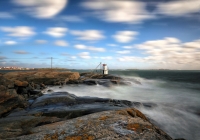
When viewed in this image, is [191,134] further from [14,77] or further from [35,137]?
[14,77]

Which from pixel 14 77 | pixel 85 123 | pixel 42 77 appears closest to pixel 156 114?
pixel 85 123

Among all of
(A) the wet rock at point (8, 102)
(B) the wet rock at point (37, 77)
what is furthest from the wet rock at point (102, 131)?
(B) the wet rock at point (37, 77)

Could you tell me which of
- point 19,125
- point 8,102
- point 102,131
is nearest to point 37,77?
point 8,102

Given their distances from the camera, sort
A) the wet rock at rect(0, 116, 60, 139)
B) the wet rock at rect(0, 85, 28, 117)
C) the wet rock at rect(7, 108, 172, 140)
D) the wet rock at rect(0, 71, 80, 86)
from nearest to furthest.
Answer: the wet rock at rect(7, 108, 172, 140) → the wet rock at rect(0, 116, 60, 139) → the wet rock at rect(0, 85, 28, 117) → the wet rock at rect(0, 71, 80, 86)

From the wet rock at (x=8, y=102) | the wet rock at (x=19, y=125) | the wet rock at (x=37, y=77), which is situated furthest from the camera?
the wet rock at (x=37, y=77)

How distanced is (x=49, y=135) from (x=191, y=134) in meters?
8.69

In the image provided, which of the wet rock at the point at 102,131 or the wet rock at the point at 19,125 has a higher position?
the wet rock at the point at 102,131

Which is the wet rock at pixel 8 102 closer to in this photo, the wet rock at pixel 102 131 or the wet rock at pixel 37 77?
the wet rock at pixel 102 131

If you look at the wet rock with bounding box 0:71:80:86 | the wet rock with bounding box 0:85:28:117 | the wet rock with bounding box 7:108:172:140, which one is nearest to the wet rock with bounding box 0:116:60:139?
the wet rock with bounding box 7:108:172:140

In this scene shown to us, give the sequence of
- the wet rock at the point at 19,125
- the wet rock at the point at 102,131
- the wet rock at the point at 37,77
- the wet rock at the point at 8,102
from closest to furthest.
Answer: the wet rock at the point at 102,131, the wet rock at the point at 19,125, the wet rock at the point at 8,102, the wet rock at the point at 37,77

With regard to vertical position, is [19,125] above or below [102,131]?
below

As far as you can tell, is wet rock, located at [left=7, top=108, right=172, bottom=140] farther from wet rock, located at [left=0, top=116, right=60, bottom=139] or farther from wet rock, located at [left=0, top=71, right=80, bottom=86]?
wet rock, located at [left=0, top=71, right=80, bottom=86]

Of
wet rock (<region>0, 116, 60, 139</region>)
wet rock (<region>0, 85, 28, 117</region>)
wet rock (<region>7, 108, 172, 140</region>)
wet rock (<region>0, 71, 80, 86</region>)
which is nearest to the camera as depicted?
wet rock (<region>7, 108, 172, 140</region>)

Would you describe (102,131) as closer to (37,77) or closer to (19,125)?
(19,125)
